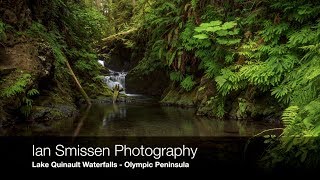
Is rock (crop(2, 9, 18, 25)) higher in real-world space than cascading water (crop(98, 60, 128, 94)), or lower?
higher

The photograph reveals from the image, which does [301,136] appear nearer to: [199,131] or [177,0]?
[199,131]

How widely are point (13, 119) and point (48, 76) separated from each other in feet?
7.09

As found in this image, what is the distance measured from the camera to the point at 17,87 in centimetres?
926

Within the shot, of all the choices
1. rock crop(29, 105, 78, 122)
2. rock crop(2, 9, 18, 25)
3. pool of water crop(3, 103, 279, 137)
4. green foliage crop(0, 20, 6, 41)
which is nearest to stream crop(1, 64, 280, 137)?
pool of water crop(3, 103, 279, 137)

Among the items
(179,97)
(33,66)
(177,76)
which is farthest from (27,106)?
(179,97)

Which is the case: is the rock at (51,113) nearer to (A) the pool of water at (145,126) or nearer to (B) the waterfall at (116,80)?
(A) the pool of water at (145,126)

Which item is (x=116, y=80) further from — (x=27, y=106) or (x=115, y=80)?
(x=27, y=106)

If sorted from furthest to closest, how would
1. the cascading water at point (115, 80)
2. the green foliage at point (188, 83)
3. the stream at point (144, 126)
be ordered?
the cascading water at point (115, 80)
the green foliage at point (188, 83)
the stream at point (144, 126)

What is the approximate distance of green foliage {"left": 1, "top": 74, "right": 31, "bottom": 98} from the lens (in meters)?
9.16

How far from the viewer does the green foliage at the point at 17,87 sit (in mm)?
9164

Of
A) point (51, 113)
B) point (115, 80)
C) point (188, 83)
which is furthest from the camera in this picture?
point (115, 80)

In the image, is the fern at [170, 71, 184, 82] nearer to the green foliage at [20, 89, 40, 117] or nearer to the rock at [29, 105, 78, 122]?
the rock at [29, 105, 78, 122]

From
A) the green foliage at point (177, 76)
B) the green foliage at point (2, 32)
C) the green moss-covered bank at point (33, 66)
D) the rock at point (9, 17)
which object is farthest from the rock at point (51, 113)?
the green foliage at point (177, 76)

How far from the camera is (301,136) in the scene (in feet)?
15.3
